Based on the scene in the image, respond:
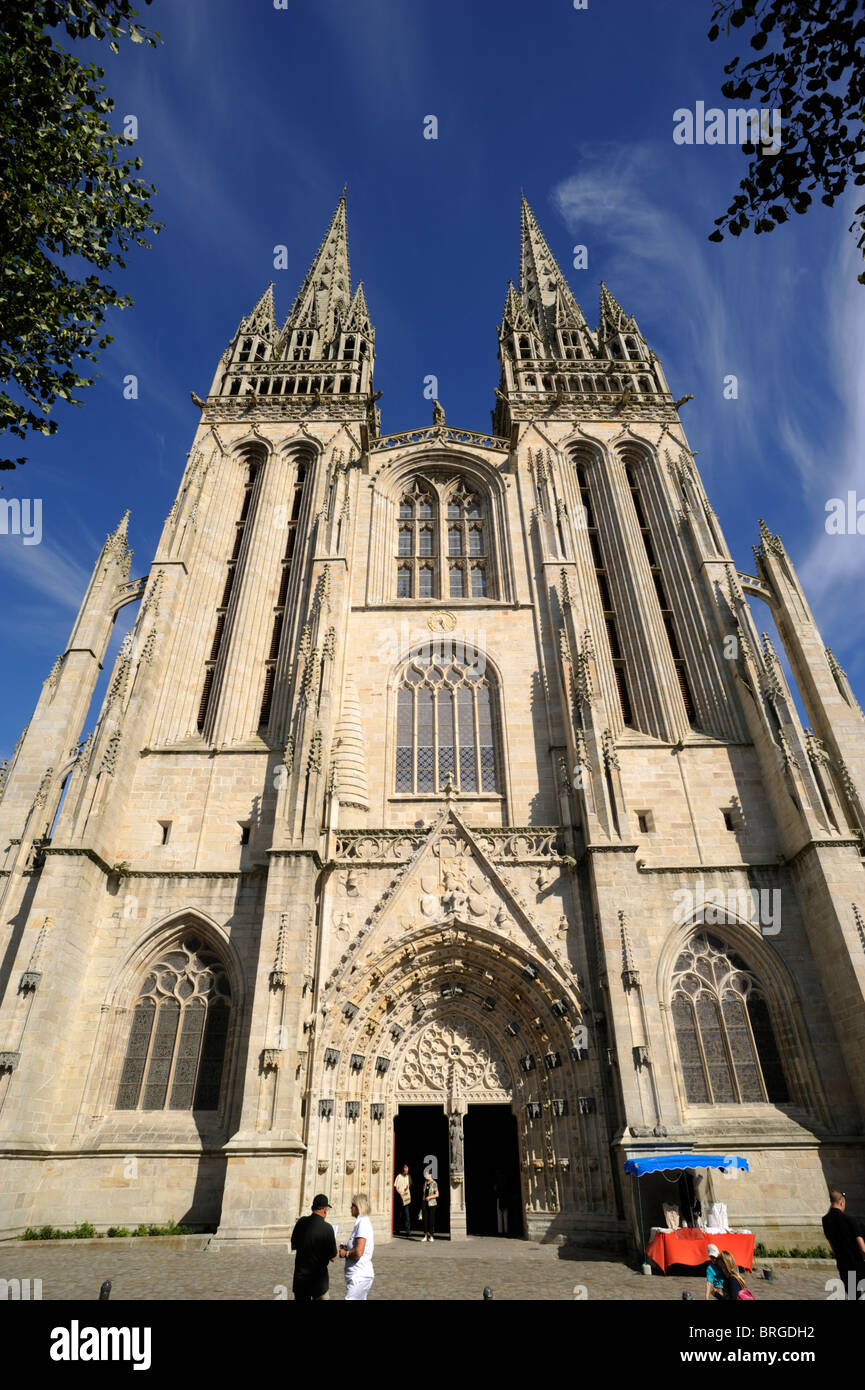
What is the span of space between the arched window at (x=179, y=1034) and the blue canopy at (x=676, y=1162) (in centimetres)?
833

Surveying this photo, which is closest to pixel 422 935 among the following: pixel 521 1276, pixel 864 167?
pixel 521 1276

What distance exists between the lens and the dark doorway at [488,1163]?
56.5ft

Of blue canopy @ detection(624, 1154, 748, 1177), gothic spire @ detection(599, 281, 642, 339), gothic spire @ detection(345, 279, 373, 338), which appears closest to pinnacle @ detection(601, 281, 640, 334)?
gothic spire @ detection(599, 281, 642, 339)

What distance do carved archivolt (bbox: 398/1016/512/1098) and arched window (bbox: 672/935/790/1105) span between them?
156 inches

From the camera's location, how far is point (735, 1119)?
1508cm

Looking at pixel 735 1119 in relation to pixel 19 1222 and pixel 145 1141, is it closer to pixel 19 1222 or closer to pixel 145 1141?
pixel 145 1141

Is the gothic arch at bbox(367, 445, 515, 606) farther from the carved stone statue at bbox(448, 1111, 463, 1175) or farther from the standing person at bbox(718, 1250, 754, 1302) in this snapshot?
the standing person at bbox(718, 1250, 754, 1302)

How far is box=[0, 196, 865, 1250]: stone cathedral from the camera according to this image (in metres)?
14.4

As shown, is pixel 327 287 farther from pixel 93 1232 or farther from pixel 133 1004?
pixel 93 1232

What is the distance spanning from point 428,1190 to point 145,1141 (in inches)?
221

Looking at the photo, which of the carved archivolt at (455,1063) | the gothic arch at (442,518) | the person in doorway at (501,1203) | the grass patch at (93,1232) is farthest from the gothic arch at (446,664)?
the grass patch at (93,1232)

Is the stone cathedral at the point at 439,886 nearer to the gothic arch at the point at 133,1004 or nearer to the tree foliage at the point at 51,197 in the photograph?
the gothic arch at the point at 133,1004

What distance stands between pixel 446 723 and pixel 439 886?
5.72 m

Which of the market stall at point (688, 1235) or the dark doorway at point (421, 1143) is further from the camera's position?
the dark doorway at point (421, 1143)
